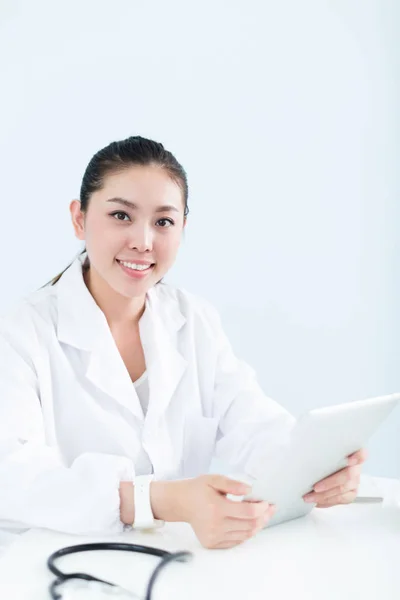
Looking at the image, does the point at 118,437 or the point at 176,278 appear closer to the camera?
the point at 118,437

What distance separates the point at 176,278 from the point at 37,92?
868mm

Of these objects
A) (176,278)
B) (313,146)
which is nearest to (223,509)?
(176,278)

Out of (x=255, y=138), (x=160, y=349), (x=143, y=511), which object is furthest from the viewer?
(x=255, y=138)

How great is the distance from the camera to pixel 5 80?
287cm

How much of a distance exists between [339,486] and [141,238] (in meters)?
0.65

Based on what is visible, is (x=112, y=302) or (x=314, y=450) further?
(x=112, y=302)

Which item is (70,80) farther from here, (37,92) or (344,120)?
(344,120)

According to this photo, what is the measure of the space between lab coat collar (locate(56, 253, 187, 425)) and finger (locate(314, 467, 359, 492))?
42 centimetres

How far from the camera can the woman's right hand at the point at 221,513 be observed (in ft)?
3.72

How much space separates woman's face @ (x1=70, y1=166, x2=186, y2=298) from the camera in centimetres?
162

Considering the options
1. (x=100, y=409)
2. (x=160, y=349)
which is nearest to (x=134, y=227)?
(x=160, y=349)

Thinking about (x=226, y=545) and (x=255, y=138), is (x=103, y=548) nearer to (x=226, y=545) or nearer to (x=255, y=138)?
(x=226, y=545)

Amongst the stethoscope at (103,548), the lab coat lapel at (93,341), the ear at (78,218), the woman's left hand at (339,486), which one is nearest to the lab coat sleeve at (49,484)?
the stethoscope at (103,548)

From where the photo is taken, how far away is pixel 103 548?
1115mm
